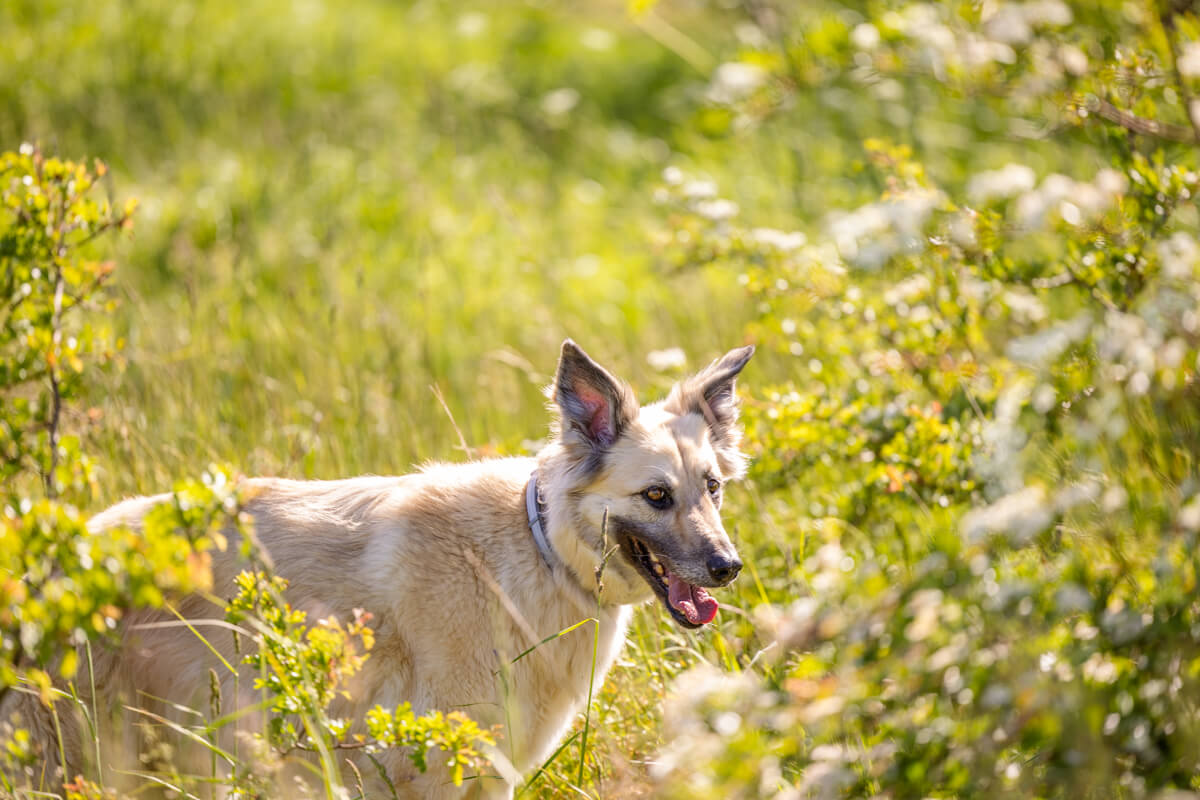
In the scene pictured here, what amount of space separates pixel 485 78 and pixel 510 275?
4.24 m

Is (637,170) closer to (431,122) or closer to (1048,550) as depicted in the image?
(431,122)

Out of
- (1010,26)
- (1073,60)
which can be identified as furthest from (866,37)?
(1010,26)

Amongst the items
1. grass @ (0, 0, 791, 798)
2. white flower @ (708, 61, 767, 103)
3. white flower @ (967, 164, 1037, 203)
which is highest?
white flower @ (708, 61, 767, 103)

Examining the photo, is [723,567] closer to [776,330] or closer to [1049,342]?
[1049,342]

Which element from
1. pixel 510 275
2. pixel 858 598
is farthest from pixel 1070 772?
pixel 510 275

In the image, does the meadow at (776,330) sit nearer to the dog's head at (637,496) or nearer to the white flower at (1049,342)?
the white flower at (1049,342)

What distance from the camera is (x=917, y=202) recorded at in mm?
2707

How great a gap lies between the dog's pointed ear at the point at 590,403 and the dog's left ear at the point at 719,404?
30 centimetres

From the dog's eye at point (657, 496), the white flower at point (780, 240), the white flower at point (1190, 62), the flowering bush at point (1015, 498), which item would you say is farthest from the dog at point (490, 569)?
the white flower at point (1190, 62)

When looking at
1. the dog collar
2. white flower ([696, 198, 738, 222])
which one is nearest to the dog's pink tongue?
the dog collar

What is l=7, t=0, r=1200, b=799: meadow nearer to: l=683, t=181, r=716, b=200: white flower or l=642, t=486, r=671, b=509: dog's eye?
l=683, t=181, r=716, b=200: white flower

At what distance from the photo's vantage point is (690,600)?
350 centimetres

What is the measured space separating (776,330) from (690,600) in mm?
1695

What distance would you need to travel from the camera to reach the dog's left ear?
3.92 metres
